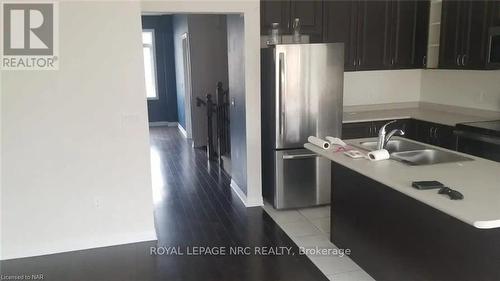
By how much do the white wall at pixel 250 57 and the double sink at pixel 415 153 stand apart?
137 cm

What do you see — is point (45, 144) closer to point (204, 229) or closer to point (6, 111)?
point (6, 111)

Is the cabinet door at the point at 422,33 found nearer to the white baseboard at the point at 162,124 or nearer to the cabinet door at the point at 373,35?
the cabinet door at the point at 373,35

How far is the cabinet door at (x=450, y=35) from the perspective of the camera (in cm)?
451

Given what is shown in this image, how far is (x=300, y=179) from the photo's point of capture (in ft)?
14.4

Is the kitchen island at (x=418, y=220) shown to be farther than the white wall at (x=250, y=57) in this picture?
No

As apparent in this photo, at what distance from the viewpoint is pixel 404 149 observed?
10.7 feet

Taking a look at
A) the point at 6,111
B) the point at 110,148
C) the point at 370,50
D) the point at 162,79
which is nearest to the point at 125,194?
the point at 110,148

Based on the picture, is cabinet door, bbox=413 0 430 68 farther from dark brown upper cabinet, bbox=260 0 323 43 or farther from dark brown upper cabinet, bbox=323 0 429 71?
dark brown upper cabinet, bbox=260 0 323 43

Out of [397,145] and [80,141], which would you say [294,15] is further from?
[80,141]

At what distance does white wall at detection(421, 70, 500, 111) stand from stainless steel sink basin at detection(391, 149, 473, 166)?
2119 mm

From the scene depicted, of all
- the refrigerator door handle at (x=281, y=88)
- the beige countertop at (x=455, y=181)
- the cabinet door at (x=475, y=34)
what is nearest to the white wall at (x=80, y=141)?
the refrigerator door handle at (x=281, y=88)

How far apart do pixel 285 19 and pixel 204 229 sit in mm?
2337

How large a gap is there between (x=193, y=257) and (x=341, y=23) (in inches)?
119

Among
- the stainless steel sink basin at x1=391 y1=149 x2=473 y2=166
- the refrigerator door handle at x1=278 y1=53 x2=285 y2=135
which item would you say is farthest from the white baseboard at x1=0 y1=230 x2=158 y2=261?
the stainless steel sink basin at x1=391 y1=149 x2=473 y2=166
